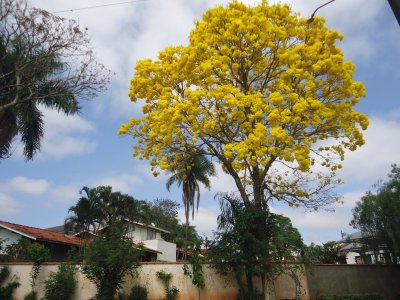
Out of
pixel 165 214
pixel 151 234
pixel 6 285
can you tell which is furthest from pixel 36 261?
pixel 165 214

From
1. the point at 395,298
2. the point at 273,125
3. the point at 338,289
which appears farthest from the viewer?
the point at 395,298

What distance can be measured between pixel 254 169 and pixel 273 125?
232 centimetres

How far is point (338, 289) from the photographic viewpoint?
15625mm

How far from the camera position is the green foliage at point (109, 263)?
12617 mm

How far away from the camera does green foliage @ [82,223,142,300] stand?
41.4ft

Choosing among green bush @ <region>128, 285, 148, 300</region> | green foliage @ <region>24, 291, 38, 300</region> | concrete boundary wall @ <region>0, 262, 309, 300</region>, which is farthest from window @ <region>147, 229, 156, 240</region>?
green bush @ <region>128, 285, 148, 300</region>

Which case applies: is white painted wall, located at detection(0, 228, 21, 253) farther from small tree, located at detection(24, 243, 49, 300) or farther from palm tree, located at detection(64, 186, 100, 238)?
small tree, located at detection(24, 243, 49, 300)

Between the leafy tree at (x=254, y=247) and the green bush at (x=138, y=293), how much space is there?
268 cm

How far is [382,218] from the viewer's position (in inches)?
779

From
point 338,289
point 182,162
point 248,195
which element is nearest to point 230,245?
point 248,195

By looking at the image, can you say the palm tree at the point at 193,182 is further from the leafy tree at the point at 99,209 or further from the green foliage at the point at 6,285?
the green foliage at the point at 6,285

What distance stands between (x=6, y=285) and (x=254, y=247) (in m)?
10.3

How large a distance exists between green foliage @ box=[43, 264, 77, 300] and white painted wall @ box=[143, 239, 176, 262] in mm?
15721

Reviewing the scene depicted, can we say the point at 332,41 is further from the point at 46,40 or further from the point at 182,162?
the point at 46,40
